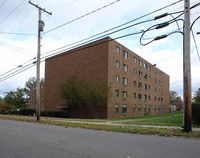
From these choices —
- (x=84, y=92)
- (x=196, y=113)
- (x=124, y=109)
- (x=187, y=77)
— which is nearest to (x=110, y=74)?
(x=84, y=92)

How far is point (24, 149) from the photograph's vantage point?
6340mm

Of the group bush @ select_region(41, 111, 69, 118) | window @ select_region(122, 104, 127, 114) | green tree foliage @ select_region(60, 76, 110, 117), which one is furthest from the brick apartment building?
bush @ select_region(41, 111, 69, 118)

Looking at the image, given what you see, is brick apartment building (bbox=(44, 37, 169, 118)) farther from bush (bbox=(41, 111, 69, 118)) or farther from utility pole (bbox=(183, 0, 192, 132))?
Result: utility pole (bbox=(183, 0, 192, 132))

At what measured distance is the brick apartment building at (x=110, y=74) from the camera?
29.9m

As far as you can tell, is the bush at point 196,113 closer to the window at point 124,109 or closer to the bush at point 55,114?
the window at point 124,109

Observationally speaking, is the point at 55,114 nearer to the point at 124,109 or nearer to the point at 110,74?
the point at 110,74

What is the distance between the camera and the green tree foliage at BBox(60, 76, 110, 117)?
27.3 metres

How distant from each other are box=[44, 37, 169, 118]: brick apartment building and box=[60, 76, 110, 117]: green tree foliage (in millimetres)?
1305

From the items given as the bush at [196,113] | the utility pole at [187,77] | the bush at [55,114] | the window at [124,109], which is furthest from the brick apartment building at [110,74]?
the utility pole at [187,77]

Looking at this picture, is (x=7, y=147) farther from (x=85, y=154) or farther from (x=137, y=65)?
(x=137, y=65)

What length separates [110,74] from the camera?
29766mm

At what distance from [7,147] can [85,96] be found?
829 inches

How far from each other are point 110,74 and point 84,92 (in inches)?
196

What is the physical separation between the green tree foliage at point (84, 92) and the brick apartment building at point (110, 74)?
1.30 metres
